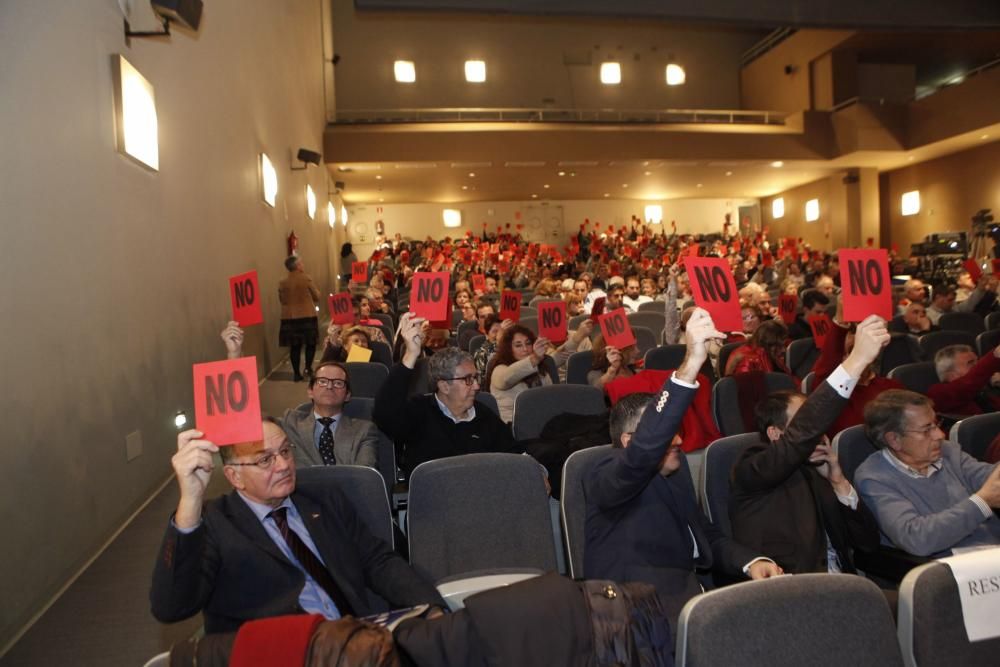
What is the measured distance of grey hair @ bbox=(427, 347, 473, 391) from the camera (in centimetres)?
314

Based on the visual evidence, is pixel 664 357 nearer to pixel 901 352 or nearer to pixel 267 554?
pixel 901 352

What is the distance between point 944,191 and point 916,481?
17675mm

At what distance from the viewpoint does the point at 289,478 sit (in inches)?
80.6

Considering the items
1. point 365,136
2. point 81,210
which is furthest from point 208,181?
point 365,136

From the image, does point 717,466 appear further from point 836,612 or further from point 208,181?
point 208,181

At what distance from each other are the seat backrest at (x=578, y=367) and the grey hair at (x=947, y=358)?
198 cm

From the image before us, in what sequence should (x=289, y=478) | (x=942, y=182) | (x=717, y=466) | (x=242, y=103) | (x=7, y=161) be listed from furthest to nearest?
(x=942, y=182)
(x=242, y=103)
(x=7, y=161)
(x=717, y=466)
(x=289, y=478)

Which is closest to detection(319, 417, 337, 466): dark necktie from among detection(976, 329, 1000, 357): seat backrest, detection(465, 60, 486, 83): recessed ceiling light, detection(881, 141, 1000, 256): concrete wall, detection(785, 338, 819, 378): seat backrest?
detection(785, 338, 819, 378): seat backrest

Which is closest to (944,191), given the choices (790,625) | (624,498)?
(624,498)

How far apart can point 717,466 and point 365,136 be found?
1459 cm

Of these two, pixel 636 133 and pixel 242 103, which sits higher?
pixel 636 133

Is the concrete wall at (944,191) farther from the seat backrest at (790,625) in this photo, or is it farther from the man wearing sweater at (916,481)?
the seat backrest at (790,625)

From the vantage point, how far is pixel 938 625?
1467 mm

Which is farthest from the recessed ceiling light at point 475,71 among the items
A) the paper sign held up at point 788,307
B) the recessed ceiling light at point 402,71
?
the paper sign held up at point 788,307
